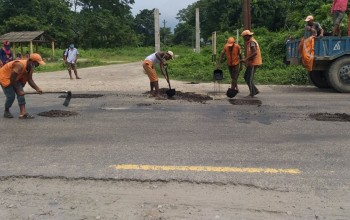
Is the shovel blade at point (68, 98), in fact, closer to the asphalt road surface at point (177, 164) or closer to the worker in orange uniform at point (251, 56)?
the asphalt road surface at point (177, 164)

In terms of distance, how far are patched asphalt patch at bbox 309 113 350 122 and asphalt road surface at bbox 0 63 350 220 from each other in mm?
18

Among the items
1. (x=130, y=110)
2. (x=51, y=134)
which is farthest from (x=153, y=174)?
(x=130, y=110)

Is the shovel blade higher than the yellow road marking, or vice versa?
the shovel blade

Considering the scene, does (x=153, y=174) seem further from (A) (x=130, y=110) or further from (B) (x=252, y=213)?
(A) (x=130, y=110)

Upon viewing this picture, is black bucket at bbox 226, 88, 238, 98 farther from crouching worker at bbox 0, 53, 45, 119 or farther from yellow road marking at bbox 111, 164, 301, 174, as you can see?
yellow road marking at bbox 111, 164, 301, 174

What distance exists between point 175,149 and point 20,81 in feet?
13.8

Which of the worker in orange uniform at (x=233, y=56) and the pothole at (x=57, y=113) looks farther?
the worker in orange uniform at (x=233, y=56)

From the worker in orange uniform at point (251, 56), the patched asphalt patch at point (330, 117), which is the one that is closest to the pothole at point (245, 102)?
the worker in orange uniform at point (251, 56)

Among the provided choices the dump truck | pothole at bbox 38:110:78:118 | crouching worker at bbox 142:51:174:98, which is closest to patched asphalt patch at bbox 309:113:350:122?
the dump truck

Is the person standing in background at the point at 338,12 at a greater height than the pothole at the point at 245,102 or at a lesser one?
greater

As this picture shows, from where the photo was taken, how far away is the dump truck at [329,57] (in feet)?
37.2

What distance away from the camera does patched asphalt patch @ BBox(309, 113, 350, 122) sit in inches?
311

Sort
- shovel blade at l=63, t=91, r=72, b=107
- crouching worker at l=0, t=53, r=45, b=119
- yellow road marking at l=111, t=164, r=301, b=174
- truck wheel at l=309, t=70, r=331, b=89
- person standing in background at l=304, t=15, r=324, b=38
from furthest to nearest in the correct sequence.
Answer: truck wheel at l=309, t=70, r=331, b=89 < person standing in background at l=304, t=15, r=324, b=38 < shovel blade at l=63, t=91, r=72, b=107 < crouching worker at l=0, t=53, r=45, b=119 < yellow road marking at l=111, t=164, r=301, b=174

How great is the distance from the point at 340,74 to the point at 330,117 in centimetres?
401
